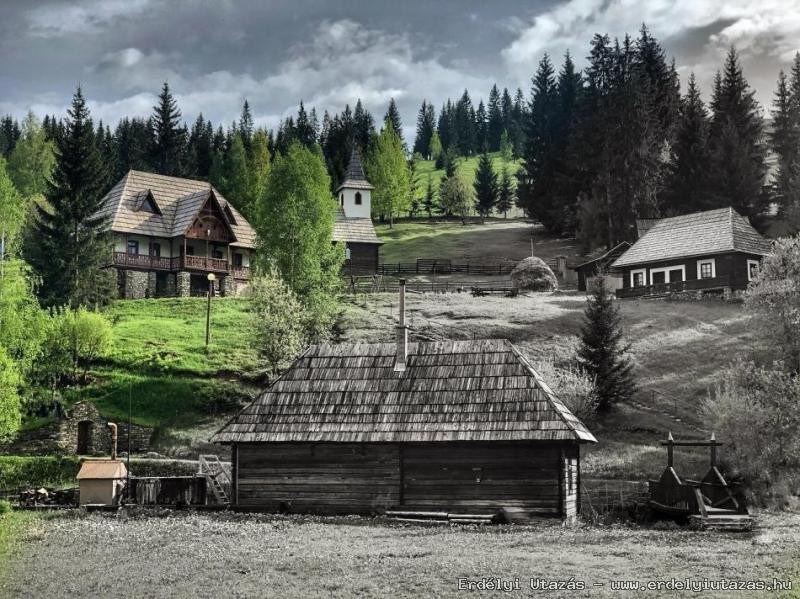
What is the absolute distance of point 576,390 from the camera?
40.9 metres

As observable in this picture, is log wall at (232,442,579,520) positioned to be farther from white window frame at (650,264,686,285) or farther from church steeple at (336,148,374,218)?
church steeple at (336,148,374,218)

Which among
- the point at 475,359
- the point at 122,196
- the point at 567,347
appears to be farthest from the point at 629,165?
the point at 475,359

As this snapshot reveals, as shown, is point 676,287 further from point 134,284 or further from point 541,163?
point 541,163

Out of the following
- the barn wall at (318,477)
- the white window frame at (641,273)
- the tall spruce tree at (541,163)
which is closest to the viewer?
the barn wall at (318,477)

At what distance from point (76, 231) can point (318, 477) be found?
1301 inches

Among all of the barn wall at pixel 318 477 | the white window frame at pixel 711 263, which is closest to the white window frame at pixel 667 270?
the white window frame at pixel 711 263

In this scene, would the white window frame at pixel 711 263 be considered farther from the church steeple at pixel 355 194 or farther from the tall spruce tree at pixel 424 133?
the tall spruce tree at pixel 424 133

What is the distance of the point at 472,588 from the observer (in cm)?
1513

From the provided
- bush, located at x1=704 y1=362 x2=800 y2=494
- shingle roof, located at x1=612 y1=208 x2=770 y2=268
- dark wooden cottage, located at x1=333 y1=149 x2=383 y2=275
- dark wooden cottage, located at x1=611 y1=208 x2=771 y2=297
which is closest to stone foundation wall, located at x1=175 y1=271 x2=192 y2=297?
dark wooden cottage, located at x1=333 y1=149 x2=383 y2=275

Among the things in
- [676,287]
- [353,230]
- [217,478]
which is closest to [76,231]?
[217,478]

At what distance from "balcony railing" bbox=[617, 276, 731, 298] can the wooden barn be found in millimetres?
35679

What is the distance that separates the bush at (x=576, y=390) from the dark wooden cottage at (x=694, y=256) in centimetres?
2139

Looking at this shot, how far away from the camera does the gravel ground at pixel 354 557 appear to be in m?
15.5

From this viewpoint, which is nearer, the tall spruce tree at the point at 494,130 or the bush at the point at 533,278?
the bush at the point at 533,278
